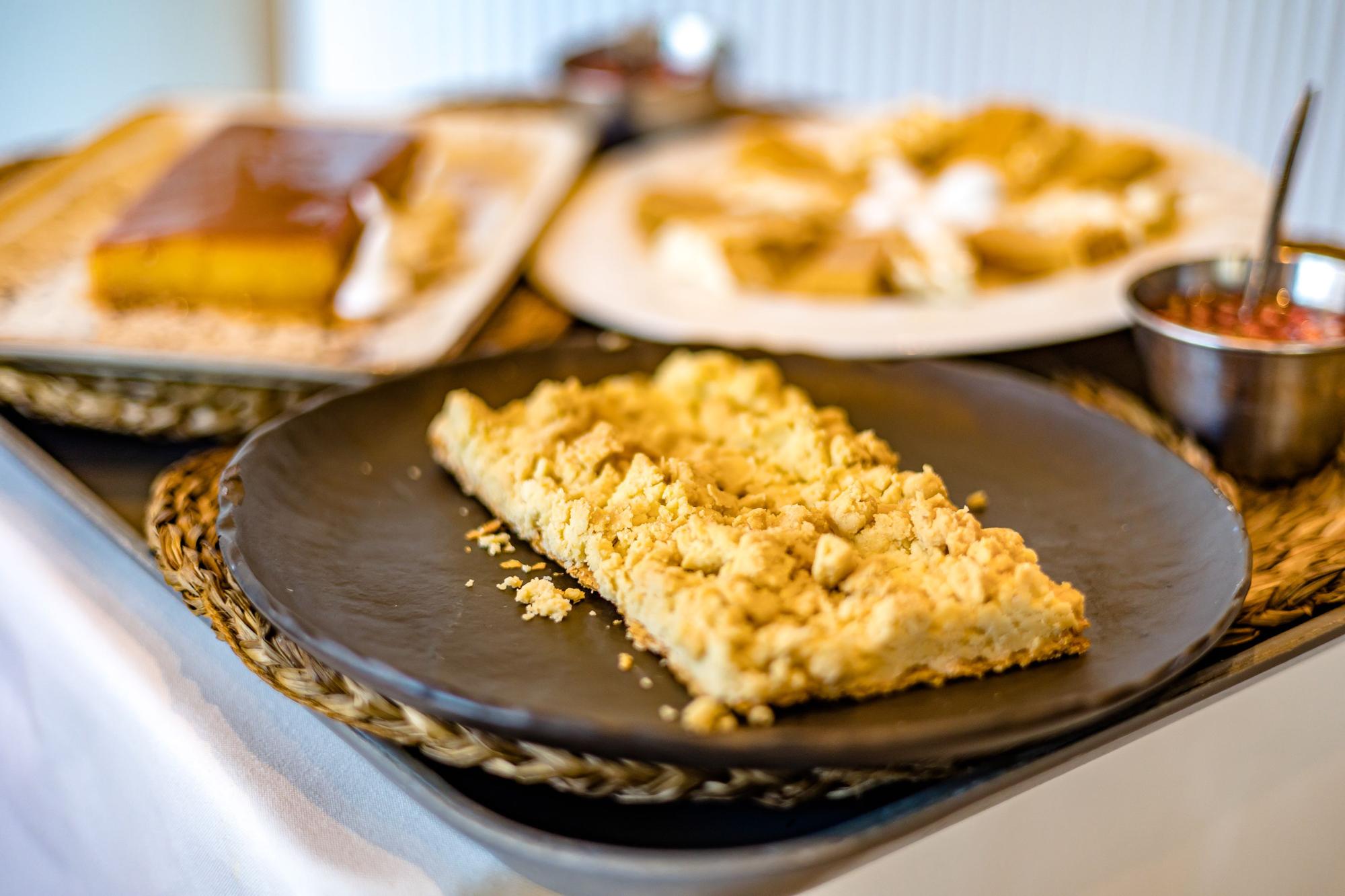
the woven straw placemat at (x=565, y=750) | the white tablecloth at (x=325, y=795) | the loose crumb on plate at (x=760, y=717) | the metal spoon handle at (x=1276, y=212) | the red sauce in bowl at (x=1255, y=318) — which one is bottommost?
the white tablecloth at (x=325, y=795)

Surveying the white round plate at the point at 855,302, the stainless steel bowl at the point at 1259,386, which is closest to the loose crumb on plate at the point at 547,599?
the white round plate at the point at 855,302

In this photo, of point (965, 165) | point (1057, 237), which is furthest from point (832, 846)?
point (965, 165)

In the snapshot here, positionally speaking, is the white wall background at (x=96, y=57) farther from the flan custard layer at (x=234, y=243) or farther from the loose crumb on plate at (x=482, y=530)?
the loose crumb on plate at (x=482, y=530)

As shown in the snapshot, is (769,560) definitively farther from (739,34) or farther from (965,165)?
(739,34)

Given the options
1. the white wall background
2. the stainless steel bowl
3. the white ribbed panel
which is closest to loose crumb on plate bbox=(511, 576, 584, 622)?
the stainless steel bowl

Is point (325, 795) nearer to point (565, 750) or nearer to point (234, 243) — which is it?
point (565, 750)

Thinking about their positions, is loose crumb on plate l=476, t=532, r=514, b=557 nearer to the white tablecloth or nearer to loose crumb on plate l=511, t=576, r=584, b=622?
loose crumb on plate l=511, t=576, r=584, b=622
